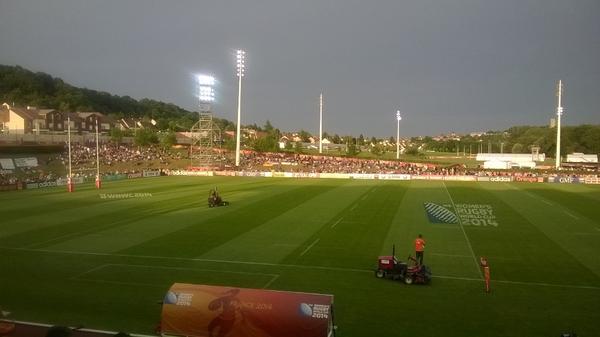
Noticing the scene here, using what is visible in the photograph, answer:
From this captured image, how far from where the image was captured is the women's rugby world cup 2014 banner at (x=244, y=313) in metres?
12.6

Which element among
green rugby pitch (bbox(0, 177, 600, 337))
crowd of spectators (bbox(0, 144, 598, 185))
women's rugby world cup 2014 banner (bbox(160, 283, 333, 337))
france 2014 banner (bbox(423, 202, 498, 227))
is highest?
crowd of spectators (bbox(0, 144, 598, 185))

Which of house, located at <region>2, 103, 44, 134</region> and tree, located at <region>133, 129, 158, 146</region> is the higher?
house, located at <region>2, 103, 44, 134</region>

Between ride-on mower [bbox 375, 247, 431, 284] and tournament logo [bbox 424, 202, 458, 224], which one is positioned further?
tournament logo [bbox 424, 202, 458, 224]

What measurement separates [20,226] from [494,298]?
2878cm

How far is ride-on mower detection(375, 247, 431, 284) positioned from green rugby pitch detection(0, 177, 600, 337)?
535mm

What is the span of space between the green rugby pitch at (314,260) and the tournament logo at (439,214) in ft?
3.34

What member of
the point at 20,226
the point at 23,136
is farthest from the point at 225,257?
the point at 23,136

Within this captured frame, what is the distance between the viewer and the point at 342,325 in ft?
52.3

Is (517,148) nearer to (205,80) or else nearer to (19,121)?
(205,80)

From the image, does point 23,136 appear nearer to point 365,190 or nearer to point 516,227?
point 365,190

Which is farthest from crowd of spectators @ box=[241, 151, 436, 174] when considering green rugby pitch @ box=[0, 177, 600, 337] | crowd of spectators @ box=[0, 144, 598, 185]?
green rugby pitch @ box=[0, 177, 600, 337]

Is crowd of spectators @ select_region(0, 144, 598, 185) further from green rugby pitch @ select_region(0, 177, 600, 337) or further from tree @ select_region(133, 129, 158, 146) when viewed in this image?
green rugby pitch @ select_region(0, 177, 600, 337)

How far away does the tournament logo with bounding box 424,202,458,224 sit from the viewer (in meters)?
36.5

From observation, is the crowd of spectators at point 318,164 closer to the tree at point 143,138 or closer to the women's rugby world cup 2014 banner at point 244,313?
the tree at point 143,138
